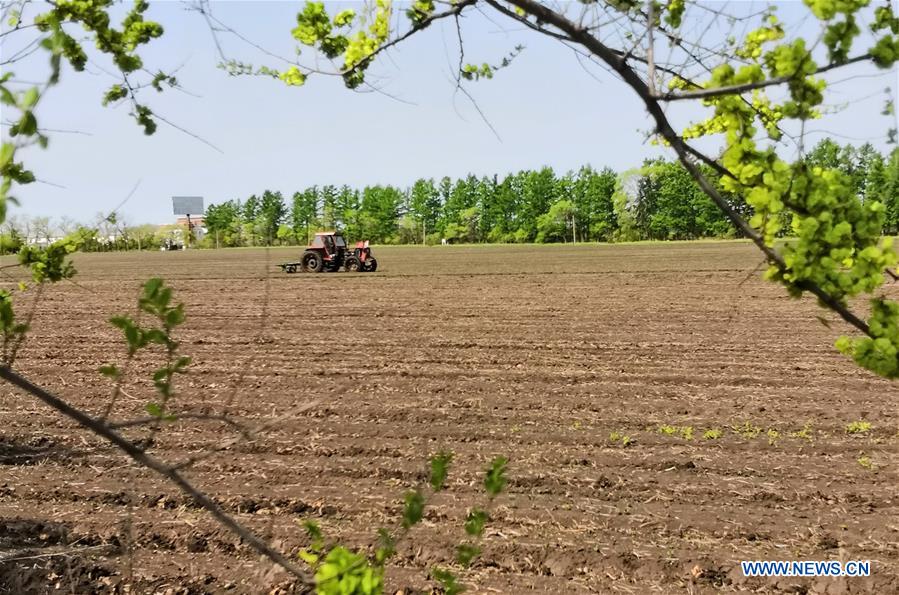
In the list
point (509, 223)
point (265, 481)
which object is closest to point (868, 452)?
point (265, 481)

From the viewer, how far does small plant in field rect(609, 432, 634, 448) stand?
616 cm

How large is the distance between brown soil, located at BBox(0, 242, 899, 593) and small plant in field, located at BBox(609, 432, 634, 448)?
44 millimetres

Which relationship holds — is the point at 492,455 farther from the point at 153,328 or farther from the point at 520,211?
the point at 520,211

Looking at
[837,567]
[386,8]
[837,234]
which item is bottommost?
[837,567]

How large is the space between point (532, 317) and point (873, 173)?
442 inches

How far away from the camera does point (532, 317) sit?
43.7 ft

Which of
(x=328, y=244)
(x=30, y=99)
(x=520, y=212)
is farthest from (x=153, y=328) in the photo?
(x=520, y=212)

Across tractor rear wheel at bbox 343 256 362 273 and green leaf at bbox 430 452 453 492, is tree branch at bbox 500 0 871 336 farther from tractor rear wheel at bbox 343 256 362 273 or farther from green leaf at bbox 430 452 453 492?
tractor rear wheel at bbox 343 256 362 273

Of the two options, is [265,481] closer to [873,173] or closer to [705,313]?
[873,173]

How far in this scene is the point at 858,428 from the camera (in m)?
6.47

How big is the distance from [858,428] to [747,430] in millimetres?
1070

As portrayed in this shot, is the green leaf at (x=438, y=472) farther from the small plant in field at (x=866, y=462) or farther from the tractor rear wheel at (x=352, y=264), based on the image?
the tractor rear wheel at (x=352, y=264)

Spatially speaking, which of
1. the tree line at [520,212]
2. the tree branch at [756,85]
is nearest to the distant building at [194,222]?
the tree branch at [756,85]

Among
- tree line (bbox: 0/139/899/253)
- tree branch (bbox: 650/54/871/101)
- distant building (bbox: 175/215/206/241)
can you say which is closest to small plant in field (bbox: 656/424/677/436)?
distant building (bbox: 175/215/206/241)
